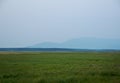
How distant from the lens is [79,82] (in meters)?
10.6

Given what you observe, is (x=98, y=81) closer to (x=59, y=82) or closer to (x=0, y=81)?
(x=59, y=82)

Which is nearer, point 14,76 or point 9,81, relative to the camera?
point 9,81

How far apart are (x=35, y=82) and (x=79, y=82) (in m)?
1.91

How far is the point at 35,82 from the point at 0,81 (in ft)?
5.32

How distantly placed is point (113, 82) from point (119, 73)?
279cm

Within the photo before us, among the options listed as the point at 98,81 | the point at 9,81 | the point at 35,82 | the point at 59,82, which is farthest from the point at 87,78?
the point at 9,81

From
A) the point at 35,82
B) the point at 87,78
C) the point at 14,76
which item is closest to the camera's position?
the point at 35,82

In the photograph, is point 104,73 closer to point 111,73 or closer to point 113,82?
point 111,73

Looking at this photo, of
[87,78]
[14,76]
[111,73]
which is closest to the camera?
[87,78]

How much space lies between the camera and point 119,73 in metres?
13.3

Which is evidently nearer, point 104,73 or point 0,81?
point 0,81

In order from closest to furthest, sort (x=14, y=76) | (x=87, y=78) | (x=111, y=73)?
1. (x=87, y=78)
2. (x=14, y=76)
3. (x=111, y=73)

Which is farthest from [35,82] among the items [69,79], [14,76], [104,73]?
[104,73]

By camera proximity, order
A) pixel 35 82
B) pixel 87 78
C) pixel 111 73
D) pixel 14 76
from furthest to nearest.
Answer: pixel 111 73 → pixel 14 76 → pixel 87 78 → pixel 35 82
